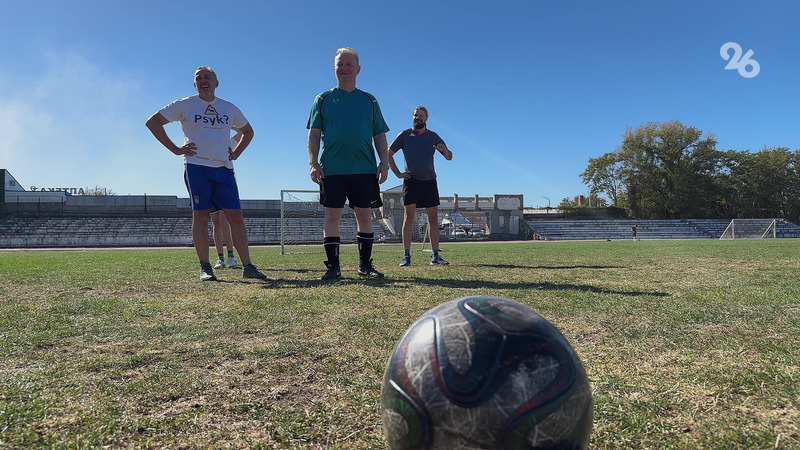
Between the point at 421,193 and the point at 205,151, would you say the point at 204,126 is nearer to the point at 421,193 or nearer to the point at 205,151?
the point at 205,151

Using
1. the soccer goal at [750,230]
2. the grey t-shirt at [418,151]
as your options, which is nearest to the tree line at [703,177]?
the soccer goal at [750,230]

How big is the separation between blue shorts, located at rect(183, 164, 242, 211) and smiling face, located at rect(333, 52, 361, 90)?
1.75m

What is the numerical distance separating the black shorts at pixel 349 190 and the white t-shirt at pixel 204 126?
134cm

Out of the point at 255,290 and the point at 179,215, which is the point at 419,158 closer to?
the point at 255,290

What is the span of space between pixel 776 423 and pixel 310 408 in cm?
150

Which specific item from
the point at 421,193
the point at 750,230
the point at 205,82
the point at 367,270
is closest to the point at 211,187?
the point at 205,82

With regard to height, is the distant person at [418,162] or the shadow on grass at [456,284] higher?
the distant person at [418,162]

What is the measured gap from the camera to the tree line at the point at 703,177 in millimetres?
54438

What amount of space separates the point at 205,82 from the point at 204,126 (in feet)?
1.68

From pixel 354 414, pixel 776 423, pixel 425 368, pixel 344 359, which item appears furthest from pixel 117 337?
pixel 776 423

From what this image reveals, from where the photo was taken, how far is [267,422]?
148 centimetres

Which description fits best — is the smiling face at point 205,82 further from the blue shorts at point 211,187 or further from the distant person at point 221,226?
the blue shorts at point 211,187

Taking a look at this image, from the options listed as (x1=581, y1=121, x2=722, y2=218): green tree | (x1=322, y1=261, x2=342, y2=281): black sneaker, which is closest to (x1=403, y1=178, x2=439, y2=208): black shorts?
(x1=322, y1=261, x2=342, y2=281): black sneaker

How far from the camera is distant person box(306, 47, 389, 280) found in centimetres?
495
